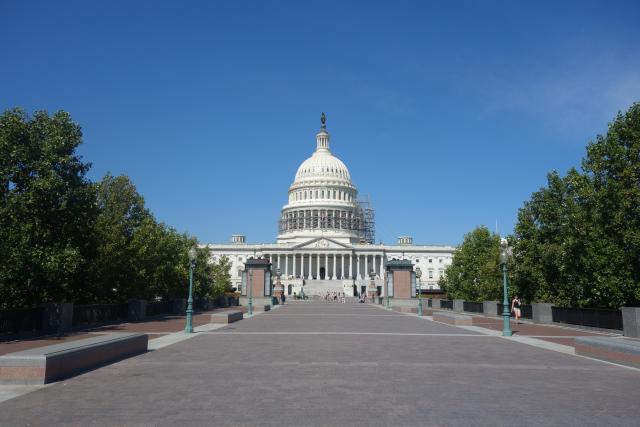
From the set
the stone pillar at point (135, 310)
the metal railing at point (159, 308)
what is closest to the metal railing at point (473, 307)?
the metal railing at point (159, 308)

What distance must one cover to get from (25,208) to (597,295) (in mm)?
31826

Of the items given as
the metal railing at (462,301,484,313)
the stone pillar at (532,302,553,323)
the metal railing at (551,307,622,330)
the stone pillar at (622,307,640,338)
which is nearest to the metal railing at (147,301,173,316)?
the metal railing at (462,301,484,313)

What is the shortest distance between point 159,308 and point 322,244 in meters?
114

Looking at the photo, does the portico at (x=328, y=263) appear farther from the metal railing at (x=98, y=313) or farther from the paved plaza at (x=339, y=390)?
the paved plaza at (x=339, y=390)

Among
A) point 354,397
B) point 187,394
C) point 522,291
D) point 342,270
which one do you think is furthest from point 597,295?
point 342,270

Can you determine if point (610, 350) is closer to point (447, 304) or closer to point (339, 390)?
point (339, 390)

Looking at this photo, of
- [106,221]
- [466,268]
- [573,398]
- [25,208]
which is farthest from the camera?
[466,268]

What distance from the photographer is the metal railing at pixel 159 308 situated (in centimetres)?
3991

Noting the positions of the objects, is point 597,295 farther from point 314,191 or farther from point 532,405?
point 314,191

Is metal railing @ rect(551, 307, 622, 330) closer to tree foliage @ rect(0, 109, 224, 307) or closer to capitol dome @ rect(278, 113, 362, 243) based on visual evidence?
tree foliage @ rect(0, 109, 224, 307)

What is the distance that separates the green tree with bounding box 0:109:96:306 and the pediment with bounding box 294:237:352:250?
123292 millimetres

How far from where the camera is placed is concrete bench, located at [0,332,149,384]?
11555mm

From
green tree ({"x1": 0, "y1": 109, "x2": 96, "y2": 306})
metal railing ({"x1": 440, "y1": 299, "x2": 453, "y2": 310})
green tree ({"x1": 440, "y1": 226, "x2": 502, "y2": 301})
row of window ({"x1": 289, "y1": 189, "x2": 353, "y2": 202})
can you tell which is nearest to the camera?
green tree ({"x1": 0, "y1": 109, "x2": 96, "y2": 306})

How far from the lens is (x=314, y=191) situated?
16825 centimetres
